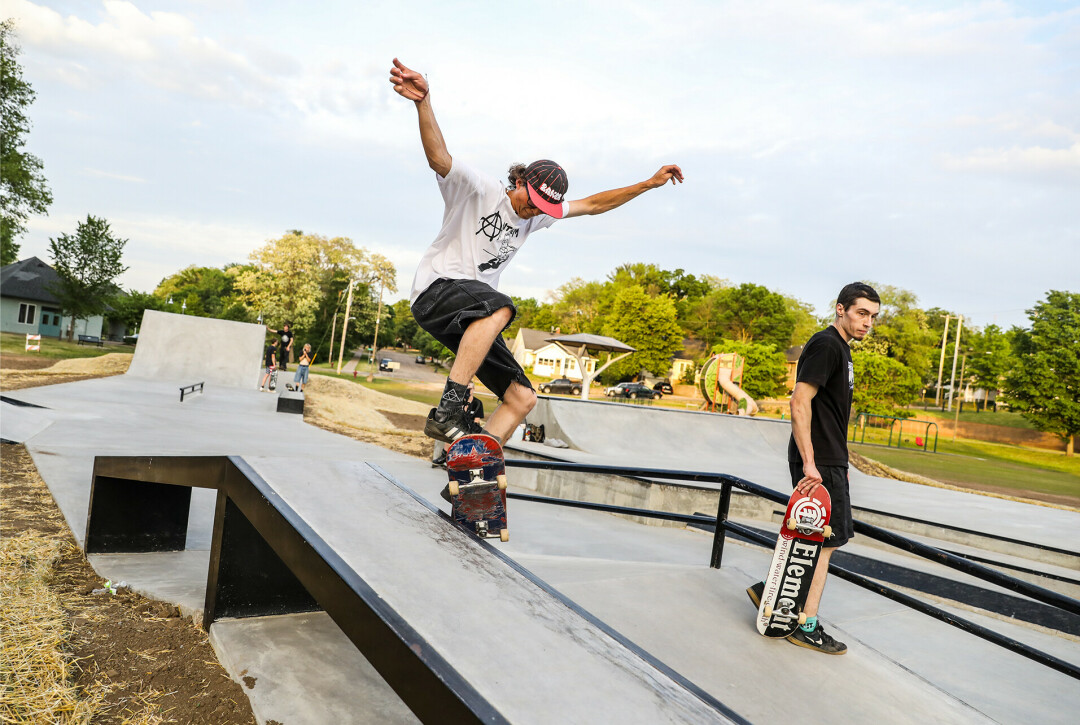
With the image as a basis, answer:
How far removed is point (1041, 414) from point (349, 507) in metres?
43.8

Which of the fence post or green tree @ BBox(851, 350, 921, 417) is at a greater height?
green tree @ BBox(851, 350, 921, 417)

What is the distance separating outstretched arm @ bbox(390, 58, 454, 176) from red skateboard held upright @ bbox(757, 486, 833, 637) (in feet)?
6.97

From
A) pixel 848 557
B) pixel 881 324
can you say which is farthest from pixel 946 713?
pixel 881 324

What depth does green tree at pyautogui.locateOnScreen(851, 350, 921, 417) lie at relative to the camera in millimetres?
37812

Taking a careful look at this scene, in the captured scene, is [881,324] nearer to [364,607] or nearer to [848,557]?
[848,557]

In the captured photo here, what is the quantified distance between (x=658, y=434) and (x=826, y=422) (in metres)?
8.18

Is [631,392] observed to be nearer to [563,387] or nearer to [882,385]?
[563,387]

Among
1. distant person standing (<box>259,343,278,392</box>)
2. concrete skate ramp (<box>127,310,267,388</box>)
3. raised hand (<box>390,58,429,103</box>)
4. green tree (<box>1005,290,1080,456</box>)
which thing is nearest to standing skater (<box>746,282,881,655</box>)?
raised hand (<box>390,58,429,103</box>)

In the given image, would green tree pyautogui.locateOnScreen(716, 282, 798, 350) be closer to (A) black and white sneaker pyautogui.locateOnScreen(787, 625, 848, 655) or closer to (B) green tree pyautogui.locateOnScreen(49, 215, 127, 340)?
(B) green tree pyautogui.locateOnScreen(49, 215, 127, 340)

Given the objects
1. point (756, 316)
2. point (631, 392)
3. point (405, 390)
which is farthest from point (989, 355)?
point (405, 390)

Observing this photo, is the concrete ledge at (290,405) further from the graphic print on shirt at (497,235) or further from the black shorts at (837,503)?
the black shorts at (837,503)

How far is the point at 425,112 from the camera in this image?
270 centimetres

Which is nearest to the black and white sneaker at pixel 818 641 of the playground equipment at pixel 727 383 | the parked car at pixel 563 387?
the playground equipment at pixel 727 383

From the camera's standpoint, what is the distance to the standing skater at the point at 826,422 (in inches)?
112
